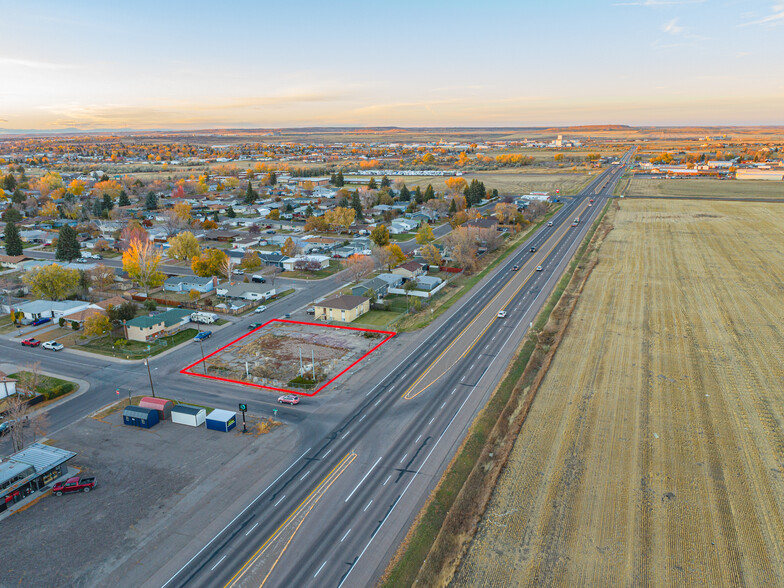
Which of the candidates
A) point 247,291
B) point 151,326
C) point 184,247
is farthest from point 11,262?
point 151,326

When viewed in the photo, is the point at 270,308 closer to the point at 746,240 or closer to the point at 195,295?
the point at 195,295

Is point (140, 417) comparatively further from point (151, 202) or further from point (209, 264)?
point (151, 202)

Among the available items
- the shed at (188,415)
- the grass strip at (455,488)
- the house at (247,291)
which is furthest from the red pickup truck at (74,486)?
the house at (247,291)

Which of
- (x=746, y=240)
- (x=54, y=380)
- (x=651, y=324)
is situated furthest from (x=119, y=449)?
(x=746, y=240)

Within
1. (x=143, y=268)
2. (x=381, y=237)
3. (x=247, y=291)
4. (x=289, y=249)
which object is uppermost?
(x=143, y=268)

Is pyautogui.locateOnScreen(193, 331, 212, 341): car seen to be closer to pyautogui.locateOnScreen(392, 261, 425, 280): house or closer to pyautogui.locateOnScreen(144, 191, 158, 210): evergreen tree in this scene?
pyautogui.locateOnScreen(392, 261, 425, 280): house

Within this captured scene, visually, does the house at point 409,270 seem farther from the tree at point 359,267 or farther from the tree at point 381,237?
the tree at point 381,237
